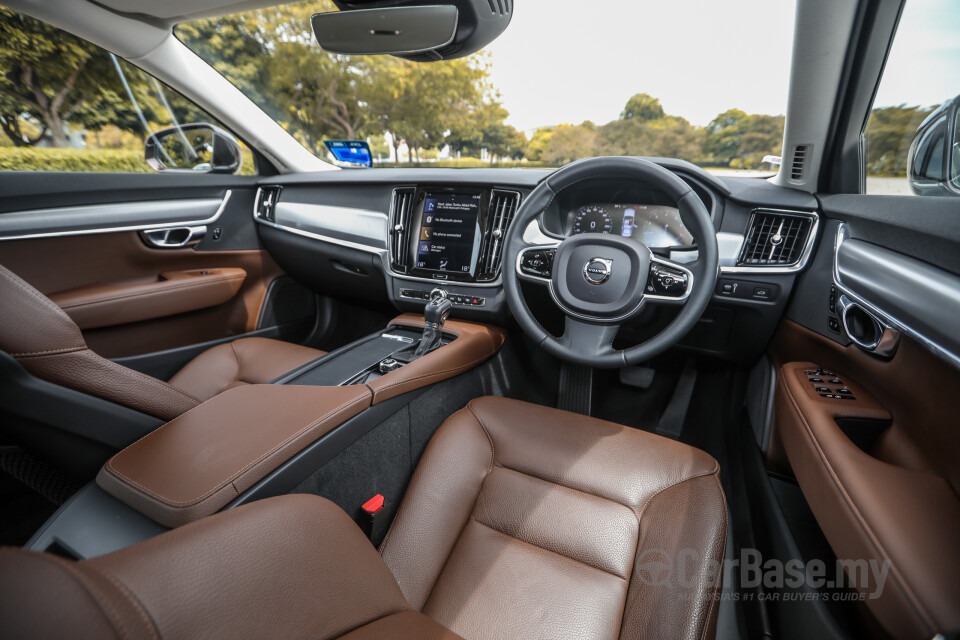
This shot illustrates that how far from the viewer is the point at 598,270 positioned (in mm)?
1433

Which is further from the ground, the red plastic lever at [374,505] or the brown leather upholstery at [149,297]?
the brown leather upholstery at [149,297]

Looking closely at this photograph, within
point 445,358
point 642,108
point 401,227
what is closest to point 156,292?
point 401,227

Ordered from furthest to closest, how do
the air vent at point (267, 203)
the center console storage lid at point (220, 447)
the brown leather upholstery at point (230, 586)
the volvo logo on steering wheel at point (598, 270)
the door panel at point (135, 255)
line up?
the air vent at point (267, 203)
the door panel at point (135, 255)
the volvo logo on steering wheel at point (598, 270)
the center console storage lid at point (220, 447)
the brown leather upholstery at point (230, 586)

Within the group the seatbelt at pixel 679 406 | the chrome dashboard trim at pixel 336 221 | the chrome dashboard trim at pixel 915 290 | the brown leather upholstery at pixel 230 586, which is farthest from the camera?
the chrome dashboard trim at pixel 336 221

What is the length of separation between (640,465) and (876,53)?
1.31 m

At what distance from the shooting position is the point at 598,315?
1418 mm

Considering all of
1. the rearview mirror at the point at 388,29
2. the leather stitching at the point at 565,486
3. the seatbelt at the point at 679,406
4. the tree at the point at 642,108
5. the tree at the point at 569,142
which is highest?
the rearview mirror at the point at 388,29

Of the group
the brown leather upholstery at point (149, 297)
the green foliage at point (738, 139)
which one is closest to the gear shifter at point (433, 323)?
the green foliage at point (738, 139)

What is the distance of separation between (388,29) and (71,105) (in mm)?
1926

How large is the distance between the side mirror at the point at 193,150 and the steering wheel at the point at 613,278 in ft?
6.08

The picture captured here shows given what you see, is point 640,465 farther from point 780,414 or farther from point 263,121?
point 263,121

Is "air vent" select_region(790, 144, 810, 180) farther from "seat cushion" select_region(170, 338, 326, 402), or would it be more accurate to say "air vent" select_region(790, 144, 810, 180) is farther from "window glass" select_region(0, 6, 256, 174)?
"window glass" select_region(0, 6, 256, 174)

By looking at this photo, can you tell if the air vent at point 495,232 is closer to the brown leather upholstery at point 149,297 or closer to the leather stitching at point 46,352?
the leather stitching at point 46,352

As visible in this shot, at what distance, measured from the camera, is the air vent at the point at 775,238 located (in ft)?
4.93
